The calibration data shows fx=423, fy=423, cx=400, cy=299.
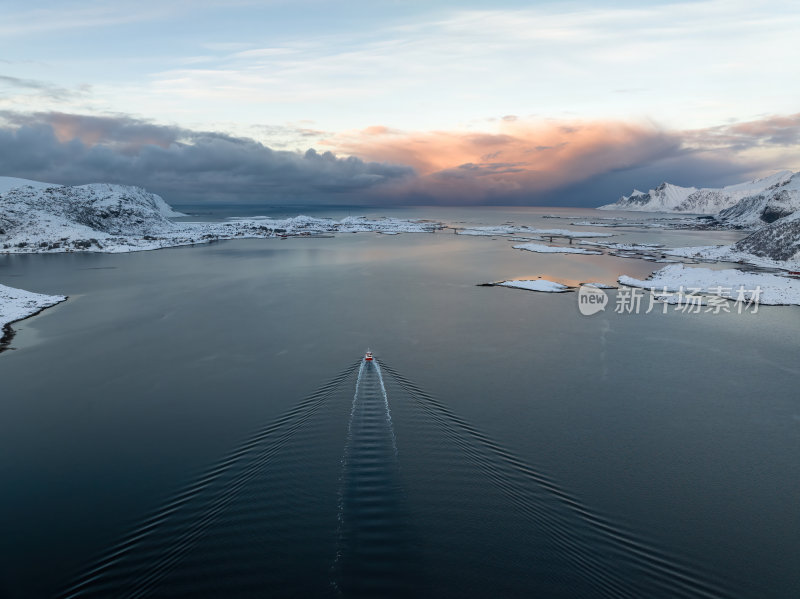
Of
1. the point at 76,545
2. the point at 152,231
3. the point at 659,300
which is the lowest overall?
the point at 76,545

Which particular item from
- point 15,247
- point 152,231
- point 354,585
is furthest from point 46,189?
point 354,585

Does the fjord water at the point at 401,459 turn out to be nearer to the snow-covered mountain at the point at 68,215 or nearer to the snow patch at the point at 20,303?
the snow patch at the point at 20,303

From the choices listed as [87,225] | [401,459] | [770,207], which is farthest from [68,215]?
[770,207]

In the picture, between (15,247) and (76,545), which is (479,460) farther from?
(15,247)

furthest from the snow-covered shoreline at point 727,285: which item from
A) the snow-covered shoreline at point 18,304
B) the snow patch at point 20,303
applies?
the snow patch at point 20,303

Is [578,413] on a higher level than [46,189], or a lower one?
lower
